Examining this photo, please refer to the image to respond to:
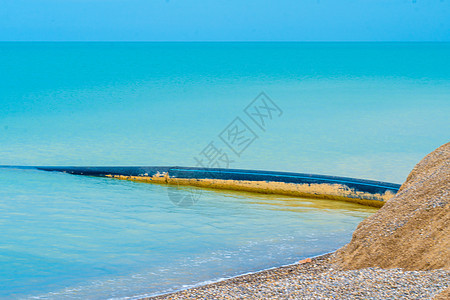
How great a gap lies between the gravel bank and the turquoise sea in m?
0.44

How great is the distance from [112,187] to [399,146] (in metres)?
6.46

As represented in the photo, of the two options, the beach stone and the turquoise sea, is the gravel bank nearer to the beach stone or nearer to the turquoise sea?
the beach stone

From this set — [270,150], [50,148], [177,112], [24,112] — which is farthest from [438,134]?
[24,112]

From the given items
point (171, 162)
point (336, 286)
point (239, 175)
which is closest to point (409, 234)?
point (336, 286)

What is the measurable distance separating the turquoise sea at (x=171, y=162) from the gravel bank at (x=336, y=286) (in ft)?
1.44

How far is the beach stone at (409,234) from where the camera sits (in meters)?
2.81

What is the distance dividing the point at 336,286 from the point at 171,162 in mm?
6276

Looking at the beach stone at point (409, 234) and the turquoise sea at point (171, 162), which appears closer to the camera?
the beach stone at point (409, 234)

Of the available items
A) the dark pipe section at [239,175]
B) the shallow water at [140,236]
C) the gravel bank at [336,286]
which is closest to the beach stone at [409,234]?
the gravel bank at [336,286]

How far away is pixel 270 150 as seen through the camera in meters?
9.71

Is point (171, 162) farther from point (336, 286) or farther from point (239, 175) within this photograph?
point (336, 286)

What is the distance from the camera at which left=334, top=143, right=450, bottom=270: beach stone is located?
2807 mm

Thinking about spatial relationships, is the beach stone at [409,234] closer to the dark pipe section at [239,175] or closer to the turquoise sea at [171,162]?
the turquoise sea at [171,162]

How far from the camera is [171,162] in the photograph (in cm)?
859
